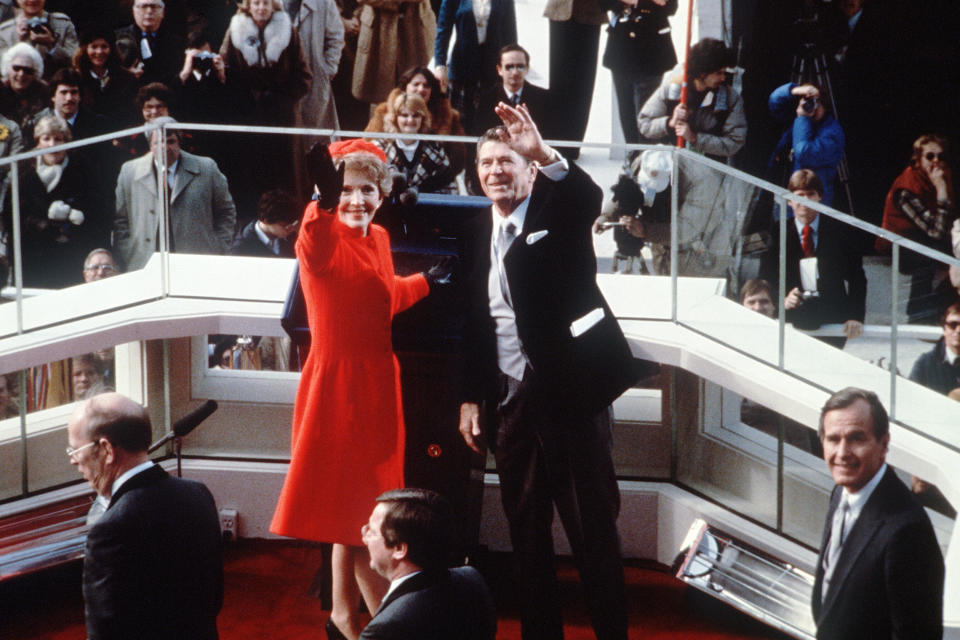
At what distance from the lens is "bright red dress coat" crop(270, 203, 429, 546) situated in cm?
493

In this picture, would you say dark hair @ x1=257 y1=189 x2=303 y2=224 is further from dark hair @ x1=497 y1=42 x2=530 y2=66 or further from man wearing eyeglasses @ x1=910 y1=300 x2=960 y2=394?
man wearing eyeglasses @ x1=910 y1=300 x2=960 y2=394

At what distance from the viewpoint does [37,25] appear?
22.9ft

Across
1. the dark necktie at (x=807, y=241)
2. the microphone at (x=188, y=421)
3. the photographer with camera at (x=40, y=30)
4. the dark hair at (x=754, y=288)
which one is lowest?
the microphone at (x=188, y=421)

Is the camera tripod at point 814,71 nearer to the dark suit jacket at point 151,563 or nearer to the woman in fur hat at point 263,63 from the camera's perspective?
the woman in fur hat at point 263,63

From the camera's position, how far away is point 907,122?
683 centimetres

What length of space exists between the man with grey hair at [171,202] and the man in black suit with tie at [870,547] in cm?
255

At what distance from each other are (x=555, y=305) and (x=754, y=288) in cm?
77

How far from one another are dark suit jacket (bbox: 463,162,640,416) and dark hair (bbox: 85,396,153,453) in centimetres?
130

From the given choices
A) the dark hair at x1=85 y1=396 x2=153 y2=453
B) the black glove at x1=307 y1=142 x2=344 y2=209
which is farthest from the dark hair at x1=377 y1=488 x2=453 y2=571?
the black glove at x1=307 y1=142 x2=344 y2=209

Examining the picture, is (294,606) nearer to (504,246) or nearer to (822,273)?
(504,246)

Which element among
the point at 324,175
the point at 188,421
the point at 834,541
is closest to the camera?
the point at 834,541

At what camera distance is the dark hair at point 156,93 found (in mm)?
6547

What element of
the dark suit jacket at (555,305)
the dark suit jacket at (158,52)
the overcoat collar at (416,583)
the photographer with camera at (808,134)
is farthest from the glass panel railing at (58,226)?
the photographer with camera at (808,134)

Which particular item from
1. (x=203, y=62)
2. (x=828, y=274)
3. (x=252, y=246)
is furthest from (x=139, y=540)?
(x=203, y=62)
